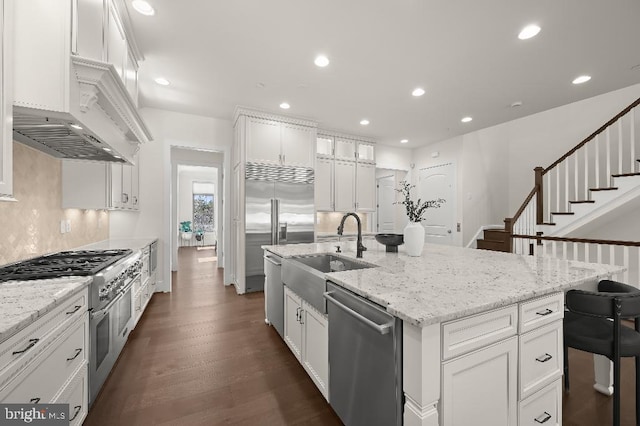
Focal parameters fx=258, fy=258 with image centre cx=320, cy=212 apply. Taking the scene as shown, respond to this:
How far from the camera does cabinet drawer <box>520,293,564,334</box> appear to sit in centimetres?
118

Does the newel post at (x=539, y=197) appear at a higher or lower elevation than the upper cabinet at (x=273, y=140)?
lower

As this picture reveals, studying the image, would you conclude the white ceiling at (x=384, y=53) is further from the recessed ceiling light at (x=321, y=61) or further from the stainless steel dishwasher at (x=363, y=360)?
the stainless steel dishwasher at (x=363, y=360)

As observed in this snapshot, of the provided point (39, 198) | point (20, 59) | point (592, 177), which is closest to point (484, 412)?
point (20, 59)

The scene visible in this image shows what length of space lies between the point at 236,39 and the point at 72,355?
9.06ft

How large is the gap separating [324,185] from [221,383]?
387 centimetres

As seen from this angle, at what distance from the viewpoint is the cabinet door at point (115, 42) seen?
6.22 feet

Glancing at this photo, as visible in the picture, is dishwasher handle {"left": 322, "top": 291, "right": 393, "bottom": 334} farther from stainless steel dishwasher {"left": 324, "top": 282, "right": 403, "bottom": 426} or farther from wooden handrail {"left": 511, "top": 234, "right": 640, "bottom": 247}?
wooden handrail {"left": 511, "top": 234, "right": 640, "bottom": 247}

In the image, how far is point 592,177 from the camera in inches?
184

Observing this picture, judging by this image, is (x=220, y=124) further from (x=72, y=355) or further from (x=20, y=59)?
(x=72, y=355)

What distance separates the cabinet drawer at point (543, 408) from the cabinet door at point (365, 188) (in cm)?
434

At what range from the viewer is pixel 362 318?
1160mm

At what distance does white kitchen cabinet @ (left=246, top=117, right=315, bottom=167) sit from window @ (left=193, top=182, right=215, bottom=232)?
274 inches

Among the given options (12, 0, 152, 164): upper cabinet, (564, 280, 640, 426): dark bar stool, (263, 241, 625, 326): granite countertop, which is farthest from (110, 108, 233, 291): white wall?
(564, 280, 640, 426): dark bar stool


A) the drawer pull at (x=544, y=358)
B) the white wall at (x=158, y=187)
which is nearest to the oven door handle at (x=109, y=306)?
the white wall at (x=158, y=187)
